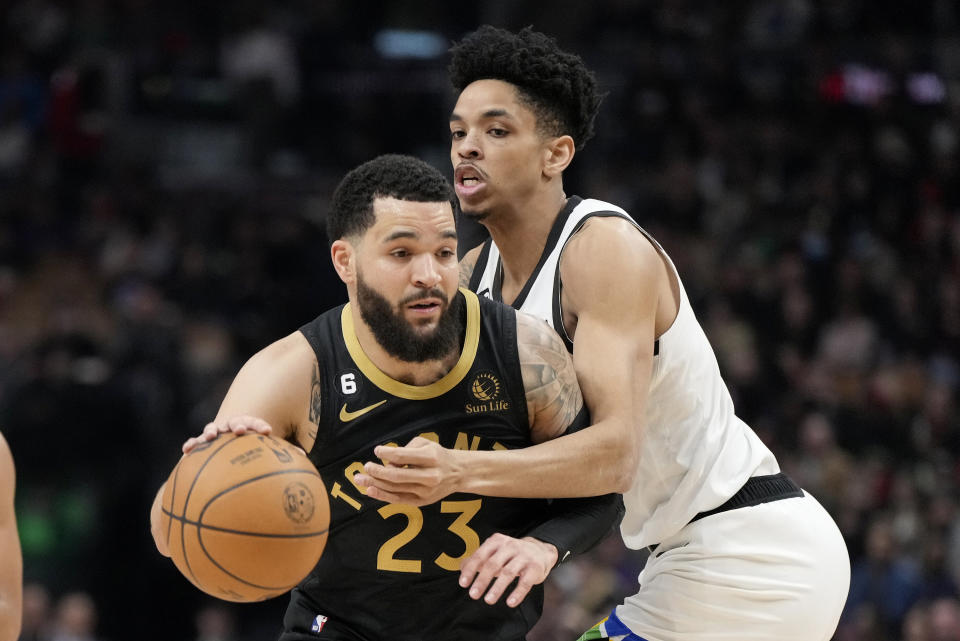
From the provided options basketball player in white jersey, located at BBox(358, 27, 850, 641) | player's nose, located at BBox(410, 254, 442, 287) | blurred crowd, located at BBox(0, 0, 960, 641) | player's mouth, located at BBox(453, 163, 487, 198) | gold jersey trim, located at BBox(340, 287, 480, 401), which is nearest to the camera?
player's nose, located at BBox(410, 254, 442, 287)

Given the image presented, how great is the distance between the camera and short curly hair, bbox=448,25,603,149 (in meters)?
4.20

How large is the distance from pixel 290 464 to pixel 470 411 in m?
0.60

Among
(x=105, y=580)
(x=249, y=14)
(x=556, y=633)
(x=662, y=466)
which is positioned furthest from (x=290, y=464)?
(x=249, y=14)

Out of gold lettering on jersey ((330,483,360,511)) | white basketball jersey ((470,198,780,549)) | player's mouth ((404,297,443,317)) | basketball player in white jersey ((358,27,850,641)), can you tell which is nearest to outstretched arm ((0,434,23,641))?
gold lettering on jersey ((330,483,360,511))

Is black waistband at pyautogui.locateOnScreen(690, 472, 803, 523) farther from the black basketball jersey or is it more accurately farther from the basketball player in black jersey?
the black basketball jersey

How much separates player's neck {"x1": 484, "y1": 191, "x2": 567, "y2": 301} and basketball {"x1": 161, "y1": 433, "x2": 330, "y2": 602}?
1240 millimetres

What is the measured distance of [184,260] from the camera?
10438mm

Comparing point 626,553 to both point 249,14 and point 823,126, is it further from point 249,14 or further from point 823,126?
point 249,14

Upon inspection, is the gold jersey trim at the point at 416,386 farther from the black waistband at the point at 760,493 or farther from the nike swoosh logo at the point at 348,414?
the black waistband at the point at 760,493

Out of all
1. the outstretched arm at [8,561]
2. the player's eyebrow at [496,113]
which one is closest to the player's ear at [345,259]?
the player's eyebrow at [496,113]

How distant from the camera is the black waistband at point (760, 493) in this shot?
3.95 metres

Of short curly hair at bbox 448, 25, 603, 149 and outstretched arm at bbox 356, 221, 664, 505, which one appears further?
short curly hair at bbox 448, 25, 603, 149

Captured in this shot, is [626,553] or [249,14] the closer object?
[626,553]

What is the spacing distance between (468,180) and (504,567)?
1.42 metres
